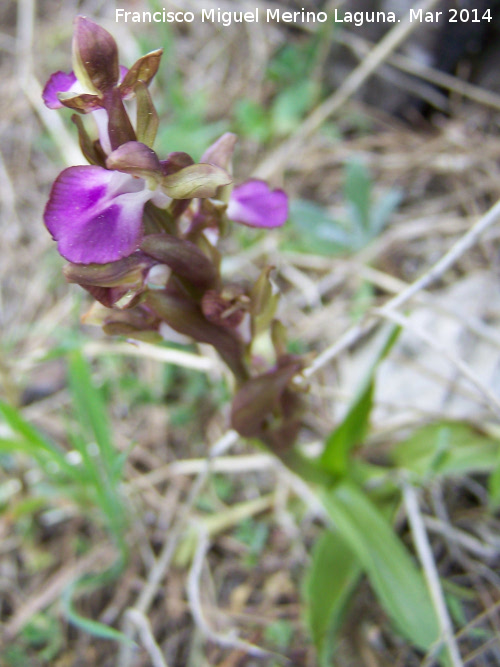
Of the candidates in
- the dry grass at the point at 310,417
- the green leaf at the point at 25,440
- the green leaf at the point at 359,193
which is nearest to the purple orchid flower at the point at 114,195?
the dry grass at the point at 310,417

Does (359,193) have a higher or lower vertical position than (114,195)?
lower

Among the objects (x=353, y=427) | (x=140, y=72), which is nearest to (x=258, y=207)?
(x=140, y=72)

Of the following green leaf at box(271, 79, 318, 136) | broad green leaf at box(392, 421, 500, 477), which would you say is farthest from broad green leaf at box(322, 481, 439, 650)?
green leaf at box(271, 79, 318, 136)

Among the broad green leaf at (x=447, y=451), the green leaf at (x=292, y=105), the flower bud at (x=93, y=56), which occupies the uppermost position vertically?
the flower bud at (x=93, y=56)

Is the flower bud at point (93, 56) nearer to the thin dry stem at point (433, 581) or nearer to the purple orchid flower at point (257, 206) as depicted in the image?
the purple orchid flower at point (257, 206)

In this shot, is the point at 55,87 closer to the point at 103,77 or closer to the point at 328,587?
the point at 103,77

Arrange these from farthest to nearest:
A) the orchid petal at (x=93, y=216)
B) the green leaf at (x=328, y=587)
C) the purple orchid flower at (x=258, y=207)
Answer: the green leaf at (x=328, y=587) → the purple orchid flower at (x=258, y=207) → the orchid petal at (x=93, y=216)

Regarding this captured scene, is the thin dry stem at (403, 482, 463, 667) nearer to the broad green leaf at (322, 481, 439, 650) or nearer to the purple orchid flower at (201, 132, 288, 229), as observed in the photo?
the broad green leaf at (322, 481, 439, 650)
